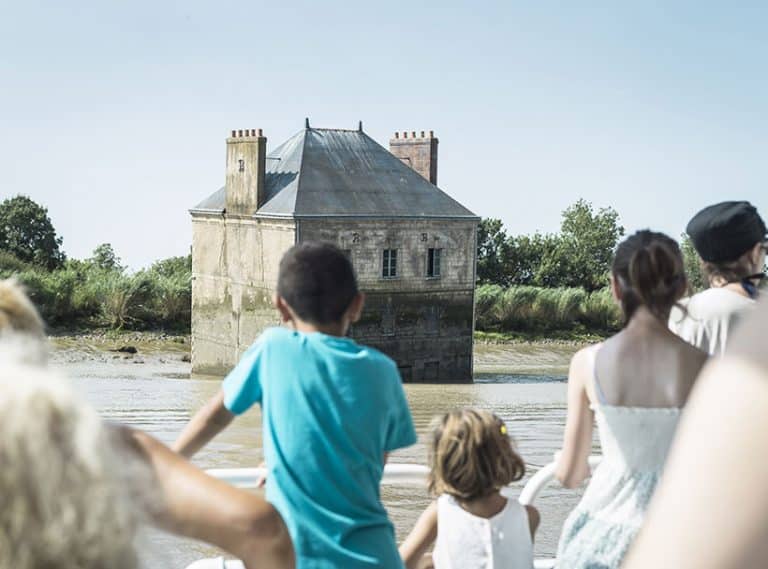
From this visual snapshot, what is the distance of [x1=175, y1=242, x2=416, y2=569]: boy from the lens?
2514 millimetres

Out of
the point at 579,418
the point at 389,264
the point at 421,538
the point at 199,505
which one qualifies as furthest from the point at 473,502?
the point at 389,264

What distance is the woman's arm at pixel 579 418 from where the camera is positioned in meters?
2.90

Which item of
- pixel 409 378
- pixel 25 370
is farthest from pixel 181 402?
pixel 25 370

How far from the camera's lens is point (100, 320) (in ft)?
138

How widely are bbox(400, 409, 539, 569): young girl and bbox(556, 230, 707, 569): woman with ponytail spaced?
17 cm

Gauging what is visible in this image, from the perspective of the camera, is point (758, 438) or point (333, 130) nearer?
point (758, 438)

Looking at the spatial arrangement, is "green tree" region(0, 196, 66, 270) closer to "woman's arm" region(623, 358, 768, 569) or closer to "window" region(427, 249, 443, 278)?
"window" region(427, 249, 443, 278)

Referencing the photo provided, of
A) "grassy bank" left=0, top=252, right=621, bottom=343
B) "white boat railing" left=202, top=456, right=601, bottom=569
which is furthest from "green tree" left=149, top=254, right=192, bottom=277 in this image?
"white boat railing" left=202, top=456, right=601, bottom=569

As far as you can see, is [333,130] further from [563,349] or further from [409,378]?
[563,349]

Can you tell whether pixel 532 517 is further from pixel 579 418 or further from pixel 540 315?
pixel 540 315

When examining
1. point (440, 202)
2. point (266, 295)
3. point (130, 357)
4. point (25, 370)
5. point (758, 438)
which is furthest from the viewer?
point (130, 357)

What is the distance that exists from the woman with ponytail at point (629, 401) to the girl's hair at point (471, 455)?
0.16m

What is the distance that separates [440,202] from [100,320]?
597 inches

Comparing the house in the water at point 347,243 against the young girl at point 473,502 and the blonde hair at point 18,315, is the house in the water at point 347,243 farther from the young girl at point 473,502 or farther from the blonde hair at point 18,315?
the blonde hair at point 18,315
